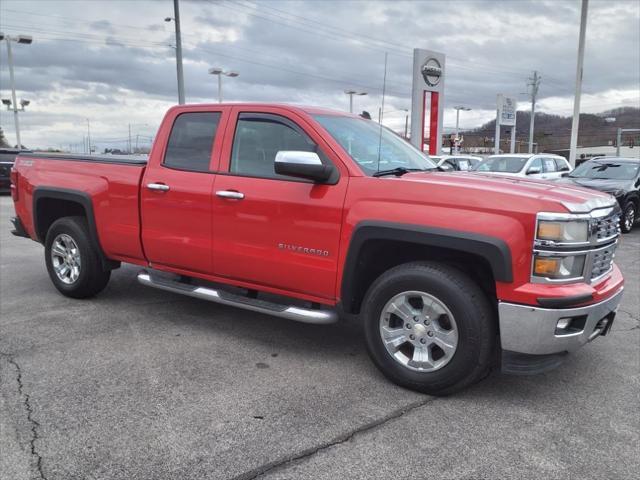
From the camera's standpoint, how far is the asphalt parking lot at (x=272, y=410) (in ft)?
9.06

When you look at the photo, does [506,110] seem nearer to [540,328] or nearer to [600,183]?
[600,183]

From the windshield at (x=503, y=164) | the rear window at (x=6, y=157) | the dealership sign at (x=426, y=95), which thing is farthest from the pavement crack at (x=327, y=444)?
the rear window at (x=6, y=157)

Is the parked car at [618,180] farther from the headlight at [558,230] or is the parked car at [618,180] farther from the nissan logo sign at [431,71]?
the headlight at [558,230]

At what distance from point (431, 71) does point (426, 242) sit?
18.3 metres

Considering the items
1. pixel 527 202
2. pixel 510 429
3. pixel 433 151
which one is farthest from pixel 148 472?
pixel 433 151

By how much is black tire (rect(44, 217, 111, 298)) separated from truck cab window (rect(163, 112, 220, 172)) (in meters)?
1.33

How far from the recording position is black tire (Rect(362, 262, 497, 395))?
334cm

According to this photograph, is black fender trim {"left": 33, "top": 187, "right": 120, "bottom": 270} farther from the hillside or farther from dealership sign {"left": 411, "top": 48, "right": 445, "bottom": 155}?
the hillside

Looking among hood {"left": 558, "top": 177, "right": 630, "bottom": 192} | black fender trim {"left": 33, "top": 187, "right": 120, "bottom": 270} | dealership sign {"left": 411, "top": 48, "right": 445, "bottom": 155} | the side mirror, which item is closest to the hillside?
dealership sign {"left": 411, "top": 48, "right": 445, "bottom": 155}

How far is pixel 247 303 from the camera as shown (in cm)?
426

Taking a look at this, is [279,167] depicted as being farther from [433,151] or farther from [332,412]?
[433,151]

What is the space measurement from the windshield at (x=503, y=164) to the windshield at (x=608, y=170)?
5.75 feet

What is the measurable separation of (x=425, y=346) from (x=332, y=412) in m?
0.74

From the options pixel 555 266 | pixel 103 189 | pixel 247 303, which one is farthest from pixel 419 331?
pixel 103 189
